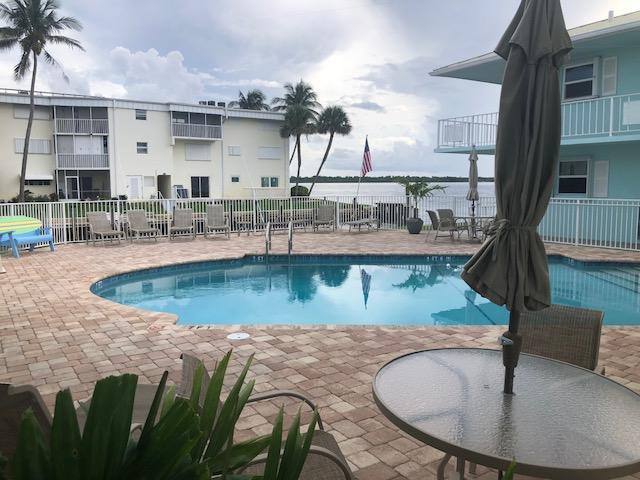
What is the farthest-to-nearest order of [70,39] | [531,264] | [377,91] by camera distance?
[70,39]
[377,91]
[531,264]

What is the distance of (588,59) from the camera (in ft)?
44.3

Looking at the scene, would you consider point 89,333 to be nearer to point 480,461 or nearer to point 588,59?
point 480,461

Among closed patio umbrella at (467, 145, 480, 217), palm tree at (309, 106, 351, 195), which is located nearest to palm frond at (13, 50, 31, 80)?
palm tree at (309, 106, 351, 195)

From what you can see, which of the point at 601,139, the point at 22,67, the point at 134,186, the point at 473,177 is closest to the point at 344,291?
the point at 473,177

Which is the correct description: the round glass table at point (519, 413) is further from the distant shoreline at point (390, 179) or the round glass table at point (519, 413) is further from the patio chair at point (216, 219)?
the distant shoreline at point (390, 179)

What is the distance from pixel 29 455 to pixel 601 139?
13644 millimetres

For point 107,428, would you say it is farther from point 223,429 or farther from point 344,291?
point 344,291

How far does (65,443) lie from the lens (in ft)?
2.61

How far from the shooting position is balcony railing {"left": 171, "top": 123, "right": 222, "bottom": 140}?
112 ft

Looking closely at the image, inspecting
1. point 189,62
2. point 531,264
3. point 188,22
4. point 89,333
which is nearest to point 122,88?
point 189,62

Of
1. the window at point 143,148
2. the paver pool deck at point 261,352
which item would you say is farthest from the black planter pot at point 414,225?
the window at point 143,148

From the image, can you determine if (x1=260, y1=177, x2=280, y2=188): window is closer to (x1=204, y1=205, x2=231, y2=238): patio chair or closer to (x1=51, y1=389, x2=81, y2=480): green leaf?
(x1=204, y1=205, x2=231, y2=238): patio chair

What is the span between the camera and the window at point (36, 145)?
30677 millimetres

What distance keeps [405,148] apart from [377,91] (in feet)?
23.1
